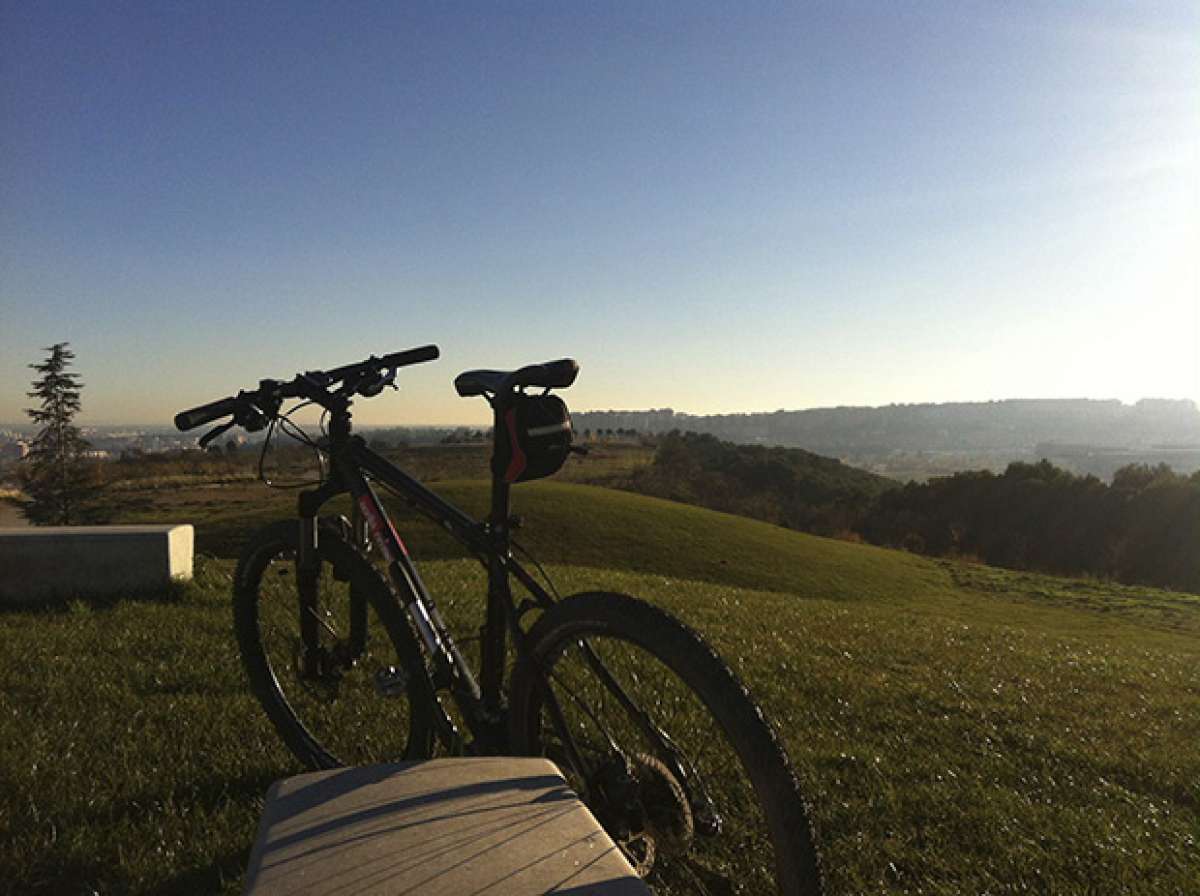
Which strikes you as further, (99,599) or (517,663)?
(99,599)

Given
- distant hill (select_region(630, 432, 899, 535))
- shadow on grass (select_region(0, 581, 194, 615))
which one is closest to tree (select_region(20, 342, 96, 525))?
distant hill (select_region(630, 432, 899, 535))

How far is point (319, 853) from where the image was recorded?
191 cm

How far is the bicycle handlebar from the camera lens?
3.47 meters

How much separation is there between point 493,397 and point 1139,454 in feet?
573

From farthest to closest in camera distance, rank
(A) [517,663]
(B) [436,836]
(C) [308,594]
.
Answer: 1. (C) [308,594]
2. (A) [517,663]
3. (B) [436,836]

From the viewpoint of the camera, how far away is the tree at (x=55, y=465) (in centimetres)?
5575

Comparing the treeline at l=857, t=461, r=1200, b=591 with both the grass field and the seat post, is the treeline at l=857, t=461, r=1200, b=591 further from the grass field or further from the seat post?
the seat post

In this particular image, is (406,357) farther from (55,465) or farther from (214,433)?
(55,465)

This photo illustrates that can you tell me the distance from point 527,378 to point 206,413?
176 cm

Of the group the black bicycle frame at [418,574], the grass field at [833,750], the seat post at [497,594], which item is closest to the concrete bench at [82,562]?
the grass field at [833,750]

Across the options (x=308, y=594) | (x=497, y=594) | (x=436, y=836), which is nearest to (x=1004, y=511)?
(x=308, y=594)

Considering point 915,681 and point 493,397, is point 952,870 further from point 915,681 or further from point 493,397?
point 915,681

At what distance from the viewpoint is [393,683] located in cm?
315

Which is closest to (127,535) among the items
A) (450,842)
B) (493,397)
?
(493,397)
